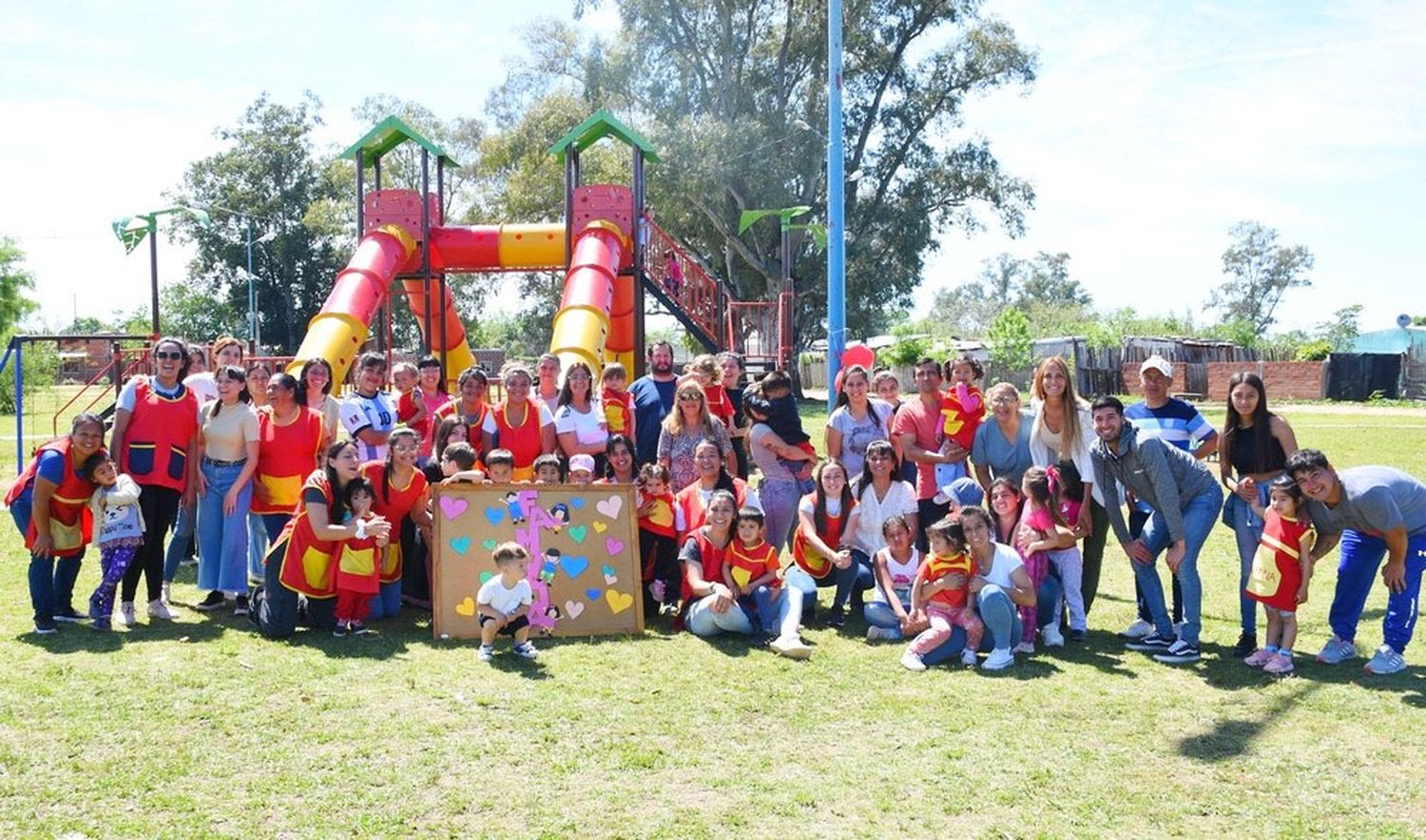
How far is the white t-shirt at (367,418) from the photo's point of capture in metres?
7.50

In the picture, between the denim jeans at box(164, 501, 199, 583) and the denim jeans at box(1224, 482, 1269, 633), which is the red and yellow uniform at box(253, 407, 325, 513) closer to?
the denim jeans at box(164, 501, 199, 583)

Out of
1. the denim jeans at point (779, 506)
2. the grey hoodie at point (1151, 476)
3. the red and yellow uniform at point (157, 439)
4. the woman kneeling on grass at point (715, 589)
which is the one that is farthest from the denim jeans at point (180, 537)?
the grey hoodie at point (1151, 476)

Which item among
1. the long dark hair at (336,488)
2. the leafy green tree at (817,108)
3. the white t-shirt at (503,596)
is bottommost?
the white t-shirt at (503,596)

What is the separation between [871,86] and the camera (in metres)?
35.8

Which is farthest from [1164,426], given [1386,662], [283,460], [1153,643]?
[283,460]

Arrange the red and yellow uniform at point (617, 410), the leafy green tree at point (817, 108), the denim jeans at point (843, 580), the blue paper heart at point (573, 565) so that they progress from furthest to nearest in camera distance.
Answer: the leafy green tree at point (817, 108), the red and yellow uniform at point (617, 410), the denim jeans at point (843, 580), the blue paper heart at point (573, 565)

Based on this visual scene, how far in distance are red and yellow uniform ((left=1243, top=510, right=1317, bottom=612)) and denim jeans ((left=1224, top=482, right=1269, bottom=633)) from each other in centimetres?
23

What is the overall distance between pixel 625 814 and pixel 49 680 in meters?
3.24

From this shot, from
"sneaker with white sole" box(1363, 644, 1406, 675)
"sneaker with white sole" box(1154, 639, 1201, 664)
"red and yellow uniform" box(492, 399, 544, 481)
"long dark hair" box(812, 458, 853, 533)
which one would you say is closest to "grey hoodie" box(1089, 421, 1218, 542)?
"sneaker with white sole" box(1154, 639, 1201, 664)

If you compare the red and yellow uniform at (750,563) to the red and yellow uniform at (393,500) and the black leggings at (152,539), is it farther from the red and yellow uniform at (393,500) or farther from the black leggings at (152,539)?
the black leggings at (152,539)

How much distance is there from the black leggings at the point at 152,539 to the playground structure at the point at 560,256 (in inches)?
330

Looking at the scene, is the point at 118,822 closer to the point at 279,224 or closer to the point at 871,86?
the point at 871,86

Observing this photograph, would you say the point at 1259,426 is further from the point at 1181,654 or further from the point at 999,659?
the point at 999,659

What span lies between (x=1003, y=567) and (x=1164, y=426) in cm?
133
